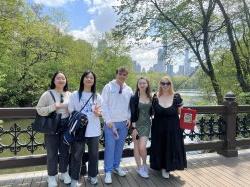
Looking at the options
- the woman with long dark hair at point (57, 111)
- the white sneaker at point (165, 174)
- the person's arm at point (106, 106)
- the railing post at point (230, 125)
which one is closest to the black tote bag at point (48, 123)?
the woman with long dark hair at point (57, 111)

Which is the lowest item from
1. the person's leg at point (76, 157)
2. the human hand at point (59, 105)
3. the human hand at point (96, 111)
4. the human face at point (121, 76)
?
the person's leg at point (76, 157)

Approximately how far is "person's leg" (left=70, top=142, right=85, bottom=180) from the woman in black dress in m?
1.32

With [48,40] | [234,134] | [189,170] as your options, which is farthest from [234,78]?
[48,40]

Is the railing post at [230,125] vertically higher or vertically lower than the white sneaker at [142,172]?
higher

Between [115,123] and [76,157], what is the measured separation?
801mm

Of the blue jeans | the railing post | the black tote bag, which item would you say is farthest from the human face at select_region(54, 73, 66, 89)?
the railing post

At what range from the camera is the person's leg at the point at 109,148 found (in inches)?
217

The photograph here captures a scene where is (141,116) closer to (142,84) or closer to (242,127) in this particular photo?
(142,84)

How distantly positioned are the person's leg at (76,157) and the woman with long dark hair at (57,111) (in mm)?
132

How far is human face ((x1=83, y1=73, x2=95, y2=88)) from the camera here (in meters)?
5.15

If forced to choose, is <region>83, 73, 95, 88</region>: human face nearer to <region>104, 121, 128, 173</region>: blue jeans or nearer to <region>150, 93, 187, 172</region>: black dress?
<region>104, 121, 128, 173</region>: blue jeans

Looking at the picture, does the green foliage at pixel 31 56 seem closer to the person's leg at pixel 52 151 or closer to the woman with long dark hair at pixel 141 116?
the woman with long dark hair at pixel 141 116

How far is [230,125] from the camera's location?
7.18 meters

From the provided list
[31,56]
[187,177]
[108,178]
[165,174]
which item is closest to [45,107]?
[108,178]
